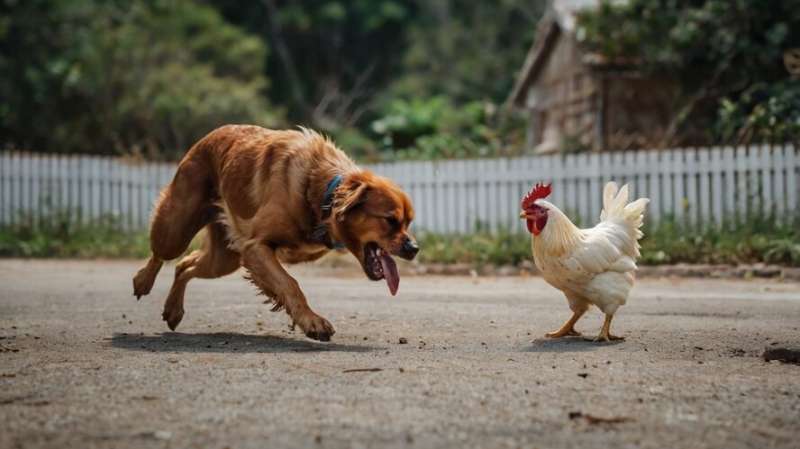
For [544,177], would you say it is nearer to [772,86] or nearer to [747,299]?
[772,86]

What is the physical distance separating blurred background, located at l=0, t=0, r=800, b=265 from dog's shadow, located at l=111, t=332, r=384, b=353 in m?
7.42

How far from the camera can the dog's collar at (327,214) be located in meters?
6.44

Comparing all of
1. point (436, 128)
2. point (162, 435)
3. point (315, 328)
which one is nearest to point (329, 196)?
point (315, 328)

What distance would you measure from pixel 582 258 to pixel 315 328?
1.81 meters

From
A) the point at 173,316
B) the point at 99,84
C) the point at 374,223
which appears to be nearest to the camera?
the point at 374,223

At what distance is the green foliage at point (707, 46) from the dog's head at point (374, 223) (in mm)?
11008

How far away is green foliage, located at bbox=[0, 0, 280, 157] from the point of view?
1037 inches

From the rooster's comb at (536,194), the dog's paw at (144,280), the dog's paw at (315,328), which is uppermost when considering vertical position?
the rooster's comb at (536,194)

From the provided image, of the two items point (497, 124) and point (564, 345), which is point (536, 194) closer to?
point (564, 345)

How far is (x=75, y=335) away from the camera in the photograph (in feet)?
21.5

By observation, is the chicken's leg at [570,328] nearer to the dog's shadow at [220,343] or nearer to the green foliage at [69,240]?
the dog's shadow at [220,343]

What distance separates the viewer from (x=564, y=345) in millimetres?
6047

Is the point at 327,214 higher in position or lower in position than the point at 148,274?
higher

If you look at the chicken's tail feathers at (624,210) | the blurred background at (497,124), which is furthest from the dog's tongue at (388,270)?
the blurred background at (497,124)
